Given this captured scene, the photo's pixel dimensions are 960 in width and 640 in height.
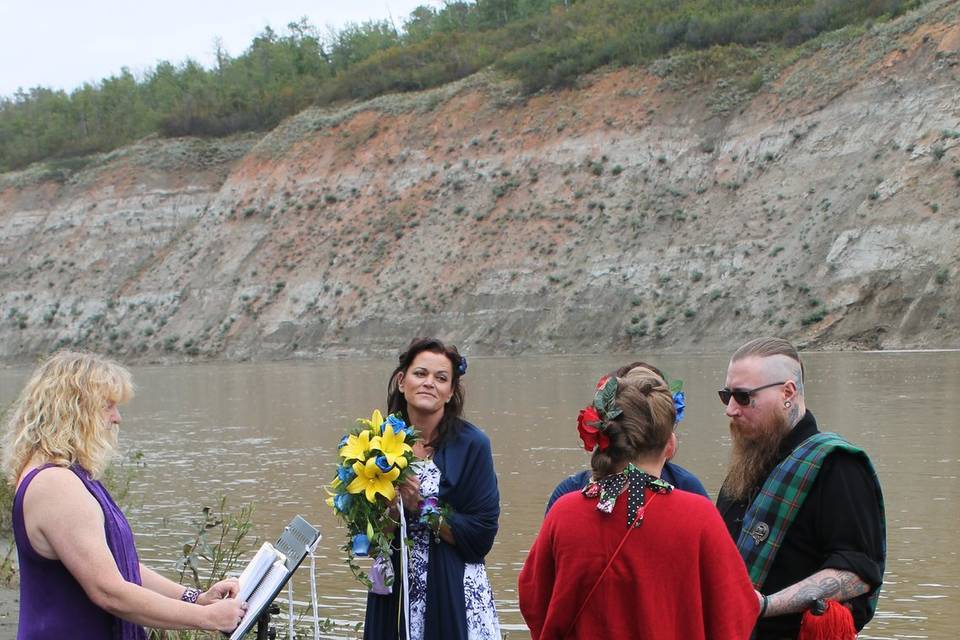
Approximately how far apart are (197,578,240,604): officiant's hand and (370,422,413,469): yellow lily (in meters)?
0.77

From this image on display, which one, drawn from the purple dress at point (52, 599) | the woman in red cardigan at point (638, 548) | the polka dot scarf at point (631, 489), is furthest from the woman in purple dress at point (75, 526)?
the polka dot scarf at point (631, 489)

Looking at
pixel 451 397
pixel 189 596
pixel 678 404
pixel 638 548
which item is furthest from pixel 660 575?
pixel 451 397

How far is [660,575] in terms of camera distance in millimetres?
3104

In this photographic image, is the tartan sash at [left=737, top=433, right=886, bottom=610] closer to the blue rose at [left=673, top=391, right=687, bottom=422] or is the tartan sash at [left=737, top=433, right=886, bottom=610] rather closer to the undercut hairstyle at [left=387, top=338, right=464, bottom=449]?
the blue rose at [left=673, top=391, right=687, bottom=422]

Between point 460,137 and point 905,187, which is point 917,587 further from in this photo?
point 460,137

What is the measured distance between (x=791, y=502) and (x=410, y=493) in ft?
4.90

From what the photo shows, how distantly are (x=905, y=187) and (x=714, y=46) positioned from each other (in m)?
15.7

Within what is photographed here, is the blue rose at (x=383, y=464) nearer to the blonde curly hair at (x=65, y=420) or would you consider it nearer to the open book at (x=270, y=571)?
the open book at (x=270, y=571)

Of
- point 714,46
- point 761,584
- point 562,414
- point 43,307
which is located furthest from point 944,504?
point 43,307

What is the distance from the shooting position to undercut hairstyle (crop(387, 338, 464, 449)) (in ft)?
15.5

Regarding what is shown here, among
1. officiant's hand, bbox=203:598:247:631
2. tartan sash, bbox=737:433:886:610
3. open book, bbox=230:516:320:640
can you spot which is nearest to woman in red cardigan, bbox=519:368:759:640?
tartan sash, bbox=737:433:886:610

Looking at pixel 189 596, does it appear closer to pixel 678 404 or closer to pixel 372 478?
pixel 372 478

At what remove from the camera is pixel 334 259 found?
50656mm

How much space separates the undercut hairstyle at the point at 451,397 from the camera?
4730 mm
